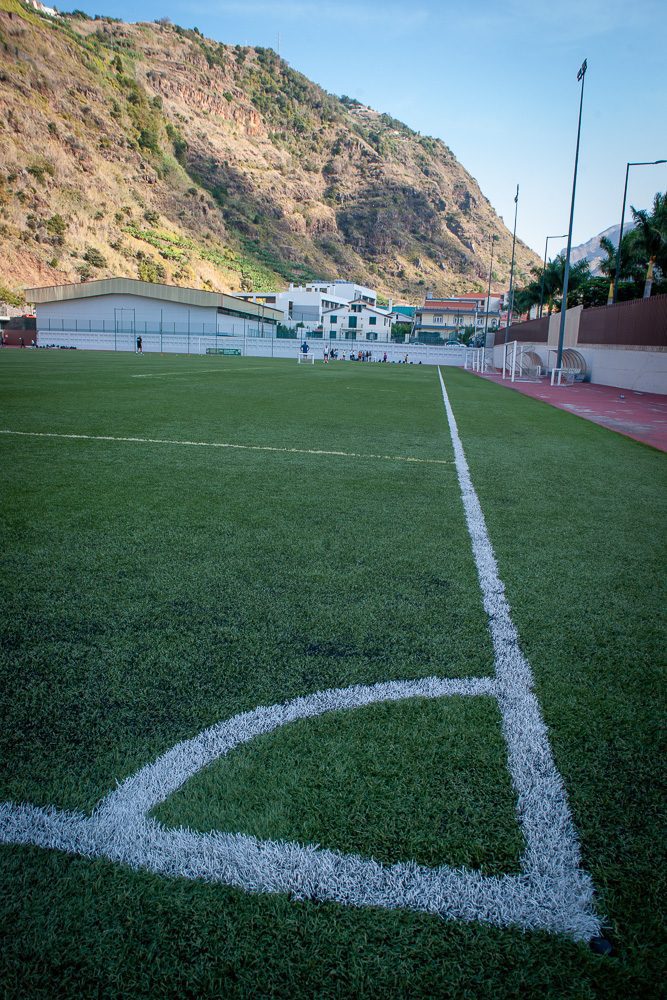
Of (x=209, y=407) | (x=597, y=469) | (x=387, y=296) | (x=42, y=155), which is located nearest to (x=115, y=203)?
(x=42, y=155)

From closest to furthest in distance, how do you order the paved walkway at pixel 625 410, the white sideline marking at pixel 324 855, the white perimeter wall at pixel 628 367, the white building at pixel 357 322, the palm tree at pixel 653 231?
the white sideline marking at pixel 324 855, the paved walkway at pixel 625 410, the white perimeter wall at pixel 628 367, the palm tree at pixel 653 231, the white building at pixel 357 322

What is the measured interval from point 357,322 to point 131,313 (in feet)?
134

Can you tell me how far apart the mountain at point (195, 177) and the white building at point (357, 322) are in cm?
2130

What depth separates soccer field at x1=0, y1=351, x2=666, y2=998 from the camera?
1394 millimetres

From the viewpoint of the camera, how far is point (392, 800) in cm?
182

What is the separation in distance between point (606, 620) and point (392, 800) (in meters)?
1.81

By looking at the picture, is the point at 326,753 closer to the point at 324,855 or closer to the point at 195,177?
the point at 324,855

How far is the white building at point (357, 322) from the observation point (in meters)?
91.5

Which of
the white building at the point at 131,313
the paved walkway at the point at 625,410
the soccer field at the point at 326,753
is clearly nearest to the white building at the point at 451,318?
the white building at the point at 131,313

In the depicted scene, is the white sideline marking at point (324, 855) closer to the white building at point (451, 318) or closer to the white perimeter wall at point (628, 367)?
the white perimeter wall at point (628, 367)

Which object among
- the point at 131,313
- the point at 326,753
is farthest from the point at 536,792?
the point at 131,313

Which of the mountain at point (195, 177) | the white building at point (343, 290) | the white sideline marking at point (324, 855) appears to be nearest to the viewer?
the white sideline marking at point (324, 855)

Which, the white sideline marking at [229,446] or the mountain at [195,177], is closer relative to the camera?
the white sideline marking at [229,446]

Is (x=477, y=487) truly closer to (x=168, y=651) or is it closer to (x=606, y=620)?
(x=606, y=620)
